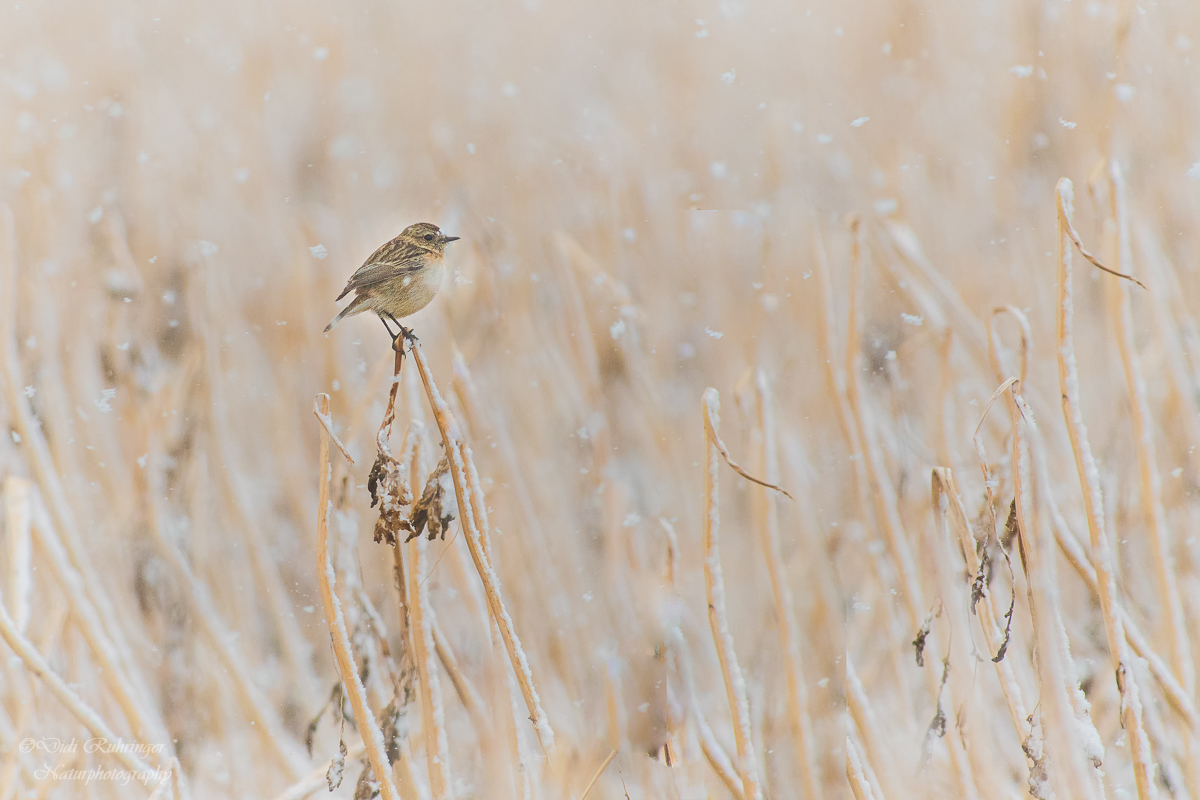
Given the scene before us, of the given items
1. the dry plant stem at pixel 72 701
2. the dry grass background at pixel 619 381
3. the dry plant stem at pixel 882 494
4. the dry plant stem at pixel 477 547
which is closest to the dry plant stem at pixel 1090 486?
the dry grass background at pixel 619 381

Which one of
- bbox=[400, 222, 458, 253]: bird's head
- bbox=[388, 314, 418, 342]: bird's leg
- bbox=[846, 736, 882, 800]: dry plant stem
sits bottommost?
bbox=[846, 736, 882, 800]: dry plant stem

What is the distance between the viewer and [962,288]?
85cm

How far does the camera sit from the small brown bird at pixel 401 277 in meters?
0.78

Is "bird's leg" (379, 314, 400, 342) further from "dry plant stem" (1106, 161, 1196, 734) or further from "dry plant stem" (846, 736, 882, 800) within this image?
"dry plant stem" (1106, 161, 1196, 734)

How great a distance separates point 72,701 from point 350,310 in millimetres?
560

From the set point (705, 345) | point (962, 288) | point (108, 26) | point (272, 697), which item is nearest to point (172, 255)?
point (108, 26)

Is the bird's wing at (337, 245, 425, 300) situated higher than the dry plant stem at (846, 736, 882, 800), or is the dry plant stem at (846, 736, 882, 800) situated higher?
the bird's wing at (337, 245, 425, 300)

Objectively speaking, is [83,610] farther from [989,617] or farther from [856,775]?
[989,617]

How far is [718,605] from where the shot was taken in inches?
32.6

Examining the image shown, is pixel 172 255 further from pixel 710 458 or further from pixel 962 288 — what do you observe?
pixel 962 288

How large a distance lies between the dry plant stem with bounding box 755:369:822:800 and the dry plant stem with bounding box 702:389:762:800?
0.19 ft

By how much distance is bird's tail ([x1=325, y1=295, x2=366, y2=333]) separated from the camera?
30.9 inches

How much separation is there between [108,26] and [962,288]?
1078mm

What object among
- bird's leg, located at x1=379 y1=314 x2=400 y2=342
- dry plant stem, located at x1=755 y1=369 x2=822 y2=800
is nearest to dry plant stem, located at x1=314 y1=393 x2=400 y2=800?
bird's leg, located at x1=379 y1=314 x2=400 y2=342
